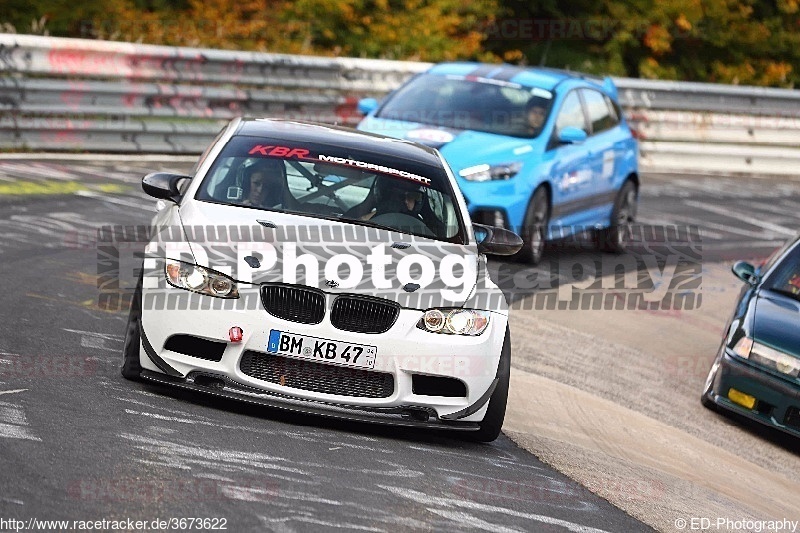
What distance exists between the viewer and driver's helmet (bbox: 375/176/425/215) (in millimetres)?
8273

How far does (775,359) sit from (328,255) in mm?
3665

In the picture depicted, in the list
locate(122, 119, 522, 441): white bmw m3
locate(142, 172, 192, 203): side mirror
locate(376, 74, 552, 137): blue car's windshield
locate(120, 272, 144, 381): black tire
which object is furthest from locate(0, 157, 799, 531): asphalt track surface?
locate(376, 74, 552, 137): blue car's windshield

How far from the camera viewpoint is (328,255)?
24.1 feet

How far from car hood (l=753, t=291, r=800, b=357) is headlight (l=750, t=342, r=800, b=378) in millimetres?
35

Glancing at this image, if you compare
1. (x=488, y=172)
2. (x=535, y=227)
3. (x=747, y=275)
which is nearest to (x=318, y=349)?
(x=747, y=275)

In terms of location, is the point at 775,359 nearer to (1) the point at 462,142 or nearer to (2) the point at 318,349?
(2) the point at 318,349

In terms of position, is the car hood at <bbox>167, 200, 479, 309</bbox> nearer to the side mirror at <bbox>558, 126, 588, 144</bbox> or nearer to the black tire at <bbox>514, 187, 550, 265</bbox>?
the black tire at <bbox>514, 187, 550, 265</bbox>

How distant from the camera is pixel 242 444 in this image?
6594 mm

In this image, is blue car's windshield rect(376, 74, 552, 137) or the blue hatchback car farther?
blue car's windshield rect(376, 74, 552, 137)

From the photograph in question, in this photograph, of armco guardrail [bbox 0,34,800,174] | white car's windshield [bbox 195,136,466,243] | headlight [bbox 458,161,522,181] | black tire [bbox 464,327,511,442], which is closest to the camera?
black tire [bbox 464,327,511,442]

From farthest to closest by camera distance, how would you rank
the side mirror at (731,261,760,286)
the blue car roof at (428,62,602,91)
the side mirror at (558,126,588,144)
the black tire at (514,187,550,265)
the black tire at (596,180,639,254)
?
1. the black tire at (596,180,639,254)
2. the blue car roof at (428,62,602,91)
3. the side mirror at (558,126,588,144)
4. the black tire at (514,187,550,265)
5. the side mirror at (731,261,760,286)

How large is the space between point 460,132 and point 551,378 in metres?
4.13

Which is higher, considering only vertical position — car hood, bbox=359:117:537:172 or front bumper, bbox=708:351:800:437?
car hood, bbox=359:117:537:172

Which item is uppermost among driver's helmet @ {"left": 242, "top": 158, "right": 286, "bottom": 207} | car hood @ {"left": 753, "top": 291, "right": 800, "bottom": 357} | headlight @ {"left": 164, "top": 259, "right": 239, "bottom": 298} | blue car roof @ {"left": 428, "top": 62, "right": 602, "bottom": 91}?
driver's helmet @ {"left": 242, "top": 158, "right": 286, "bottom": 207}
